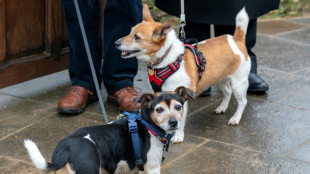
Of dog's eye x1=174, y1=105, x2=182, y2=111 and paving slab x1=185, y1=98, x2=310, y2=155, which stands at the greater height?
dog's eye x1=174, y1=105, x2=182, y2=111

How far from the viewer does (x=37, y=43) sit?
17.5ft

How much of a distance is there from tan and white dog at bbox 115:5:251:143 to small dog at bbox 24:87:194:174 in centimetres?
87

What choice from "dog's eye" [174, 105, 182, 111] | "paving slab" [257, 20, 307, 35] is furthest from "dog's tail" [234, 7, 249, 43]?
"paving slab" [257, 20, 307, 35]

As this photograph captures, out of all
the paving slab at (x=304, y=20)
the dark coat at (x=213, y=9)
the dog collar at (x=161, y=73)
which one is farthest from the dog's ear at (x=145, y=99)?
the paving slab at (x=304, y=20)

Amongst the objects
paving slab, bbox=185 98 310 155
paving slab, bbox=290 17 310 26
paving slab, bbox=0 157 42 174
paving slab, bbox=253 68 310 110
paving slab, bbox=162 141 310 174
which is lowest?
paving slab, bbox=290 17 310 26

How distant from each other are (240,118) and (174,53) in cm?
101

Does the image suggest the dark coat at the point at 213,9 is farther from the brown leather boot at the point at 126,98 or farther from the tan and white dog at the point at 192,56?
the brown leather boot at the point at 126,98

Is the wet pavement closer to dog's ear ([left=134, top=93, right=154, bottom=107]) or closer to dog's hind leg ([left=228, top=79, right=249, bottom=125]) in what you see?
dog's hind leg ([left=228, top=79, right=249, bottom=125])

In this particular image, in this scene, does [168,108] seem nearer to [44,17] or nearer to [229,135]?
[229,135]

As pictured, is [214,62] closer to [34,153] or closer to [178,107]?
[178,107]

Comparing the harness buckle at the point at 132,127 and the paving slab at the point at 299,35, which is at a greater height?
the harness buckle at the point at 132,127

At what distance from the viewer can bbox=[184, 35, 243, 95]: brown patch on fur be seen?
14.7ft

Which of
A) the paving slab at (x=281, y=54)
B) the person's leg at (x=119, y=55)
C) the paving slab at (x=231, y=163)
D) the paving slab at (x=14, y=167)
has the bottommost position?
the paving slab at (x=281, y=54)

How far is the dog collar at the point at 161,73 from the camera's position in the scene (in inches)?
170
